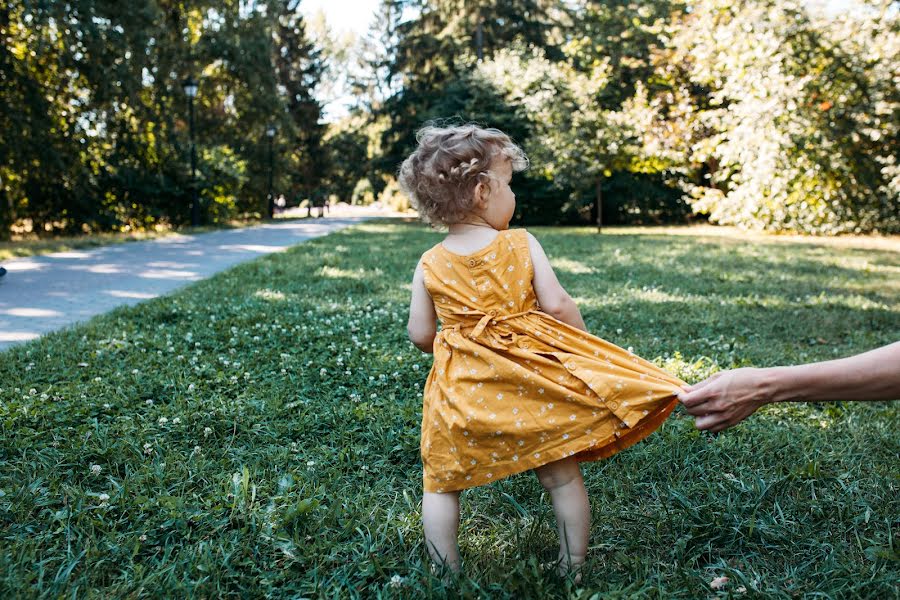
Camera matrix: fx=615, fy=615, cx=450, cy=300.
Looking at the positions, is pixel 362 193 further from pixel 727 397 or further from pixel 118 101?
pixel 727 397

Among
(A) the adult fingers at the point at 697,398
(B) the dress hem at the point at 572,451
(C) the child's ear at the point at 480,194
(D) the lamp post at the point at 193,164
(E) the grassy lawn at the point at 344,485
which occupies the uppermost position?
(D) the lamp post at the point at 193,164

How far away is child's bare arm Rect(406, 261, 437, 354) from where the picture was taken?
7.00 feet

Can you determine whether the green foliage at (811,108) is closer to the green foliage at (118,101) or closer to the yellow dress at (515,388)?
the green foliage at (118,101)

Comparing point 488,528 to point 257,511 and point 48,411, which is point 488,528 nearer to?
point 257,511

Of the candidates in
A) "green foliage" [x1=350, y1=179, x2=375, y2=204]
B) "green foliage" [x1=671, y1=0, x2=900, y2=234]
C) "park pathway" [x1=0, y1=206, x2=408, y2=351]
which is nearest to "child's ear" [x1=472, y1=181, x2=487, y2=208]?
"park pathway" [x1=0, y1=206, x2=408, y2=351]

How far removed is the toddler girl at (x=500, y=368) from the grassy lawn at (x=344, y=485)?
1.03 feet

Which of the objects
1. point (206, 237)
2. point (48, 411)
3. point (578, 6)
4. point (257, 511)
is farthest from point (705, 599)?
point (578, 6)

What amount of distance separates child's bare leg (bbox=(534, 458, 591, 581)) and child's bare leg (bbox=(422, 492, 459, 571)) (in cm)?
29

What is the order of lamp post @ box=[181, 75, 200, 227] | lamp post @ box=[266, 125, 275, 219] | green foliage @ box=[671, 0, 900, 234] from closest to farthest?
green foliage @ box=[671, 0, 900, 234]
lamp post @ box=[181, 75, 200, 227]
lamp post @ box=[266, 125, 275, 219]

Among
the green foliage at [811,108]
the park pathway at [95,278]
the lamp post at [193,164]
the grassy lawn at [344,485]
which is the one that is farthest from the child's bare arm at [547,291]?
the lamp post at [193,164]

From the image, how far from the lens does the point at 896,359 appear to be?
63.1 inches

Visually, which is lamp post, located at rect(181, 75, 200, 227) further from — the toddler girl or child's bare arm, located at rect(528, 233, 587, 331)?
child's bare arm, located at rect(528, 233, 587, 331)

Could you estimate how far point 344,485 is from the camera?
258 cm

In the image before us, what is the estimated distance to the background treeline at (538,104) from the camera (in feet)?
47.7
